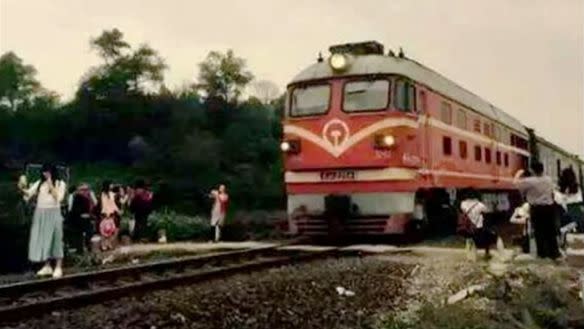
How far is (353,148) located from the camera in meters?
14.6

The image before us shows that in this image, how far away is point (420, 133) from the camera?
15.2 meters

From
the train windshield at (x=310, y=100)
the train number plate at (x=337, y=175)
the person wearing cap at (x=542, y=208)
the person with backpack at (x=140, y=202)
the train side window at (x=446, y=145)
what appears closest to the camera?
the person wearing cap at (x=542, y=208)

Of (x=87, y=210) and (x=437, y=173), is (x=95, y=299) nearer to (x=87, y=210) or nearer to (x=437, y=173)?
(x=87, y=210)

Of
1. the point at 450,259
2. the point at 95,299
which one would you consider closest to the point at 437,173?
the point at 450,259

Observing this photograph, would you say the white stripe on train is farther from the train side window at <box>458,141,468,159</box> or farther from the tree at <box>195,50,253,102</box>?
the tree at <box>195,50,253,102</box>

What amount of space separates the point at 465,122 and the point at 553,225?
704cm

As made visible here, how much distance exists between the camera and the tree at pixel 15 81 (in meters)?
65.7

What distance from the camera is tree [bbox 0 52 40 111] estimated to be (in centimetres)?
6569

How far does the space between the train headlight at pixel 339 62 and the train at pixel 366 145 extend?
22 mm

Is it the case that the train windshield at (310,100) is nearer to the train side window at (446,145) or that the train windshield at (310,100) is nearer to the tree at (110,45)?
the train side window at (446,145)

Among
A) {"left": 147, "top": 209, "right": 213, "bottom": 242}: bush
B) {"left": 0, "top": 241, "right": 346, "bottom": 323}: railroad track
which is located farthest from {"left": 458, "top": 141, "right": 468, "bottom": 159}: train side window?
{"left": 147, "top": 209, "right": 213, "bottom": 242}: bush

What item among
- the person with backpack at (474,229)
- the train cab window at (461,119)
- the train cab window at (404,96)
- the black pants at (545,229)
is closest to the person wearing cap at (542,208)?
the black pants at (545,229)

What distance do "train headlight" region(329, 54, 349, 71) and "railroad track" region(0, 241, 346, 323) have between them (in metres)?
3.97

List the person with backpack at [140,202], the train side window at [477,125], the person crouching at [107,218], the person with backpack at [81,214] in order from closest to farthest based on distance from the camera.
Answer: the person with backpack at [81,214], the person crouching at [107,218], the person with backpack at [140,202], the train side window at [477,125]
